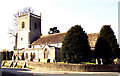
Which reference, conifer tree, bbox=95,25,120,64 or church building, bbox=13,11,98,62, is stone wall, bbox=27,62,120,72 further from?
church building, bbox=13,11,98,62

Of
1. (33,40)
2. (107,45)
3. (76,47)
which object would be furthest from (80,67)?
(33,40)

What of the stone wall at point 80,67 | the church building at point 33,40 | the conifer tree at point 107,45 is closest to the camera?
the stone wall at point 80,67

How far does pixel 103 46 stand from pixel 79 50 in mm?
5197

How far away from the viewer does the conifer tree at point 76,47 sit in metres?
23.0

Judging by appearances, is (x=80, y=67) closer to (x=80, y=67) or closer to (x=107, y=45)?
(x=80, y=67)

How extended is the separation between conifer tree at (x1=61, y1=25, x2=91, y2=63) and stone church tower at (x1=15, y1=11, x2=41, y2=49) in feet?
79.8

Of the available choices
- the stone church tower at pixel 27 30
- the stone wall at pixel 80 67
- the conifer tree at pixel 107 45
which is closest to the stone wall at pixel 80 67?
the stone wall at pixel 80 67

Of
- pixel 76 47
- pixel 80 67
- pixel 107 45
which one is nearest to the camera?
pixel 80 67

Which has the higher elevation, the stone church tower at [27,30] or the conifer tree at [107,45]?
the stone church tower at [27,30]

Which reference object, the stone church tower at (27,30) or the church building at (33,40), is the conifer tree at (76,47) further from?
the stone church tower at (27,30)

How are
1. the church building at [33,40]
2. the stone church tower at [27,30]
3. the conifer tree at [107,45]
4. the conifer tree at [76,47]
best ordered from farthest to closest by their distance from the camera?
the stone church tower at [27,30] → the church building at [33,40] → the conifer tree at [107,45] → the conifer tree at [76,47]

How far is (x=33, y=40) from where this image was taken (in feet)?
155

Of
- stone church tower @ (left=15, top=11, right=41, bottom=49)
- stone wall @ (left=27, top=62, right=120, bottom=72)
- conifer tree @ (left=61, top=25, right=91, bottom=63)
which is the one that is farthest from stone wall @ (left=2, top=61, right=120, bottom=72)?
stone church tower @ (left=15, top=11, right=41, bottom=49)

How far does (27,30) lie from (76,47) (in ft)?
91.5
